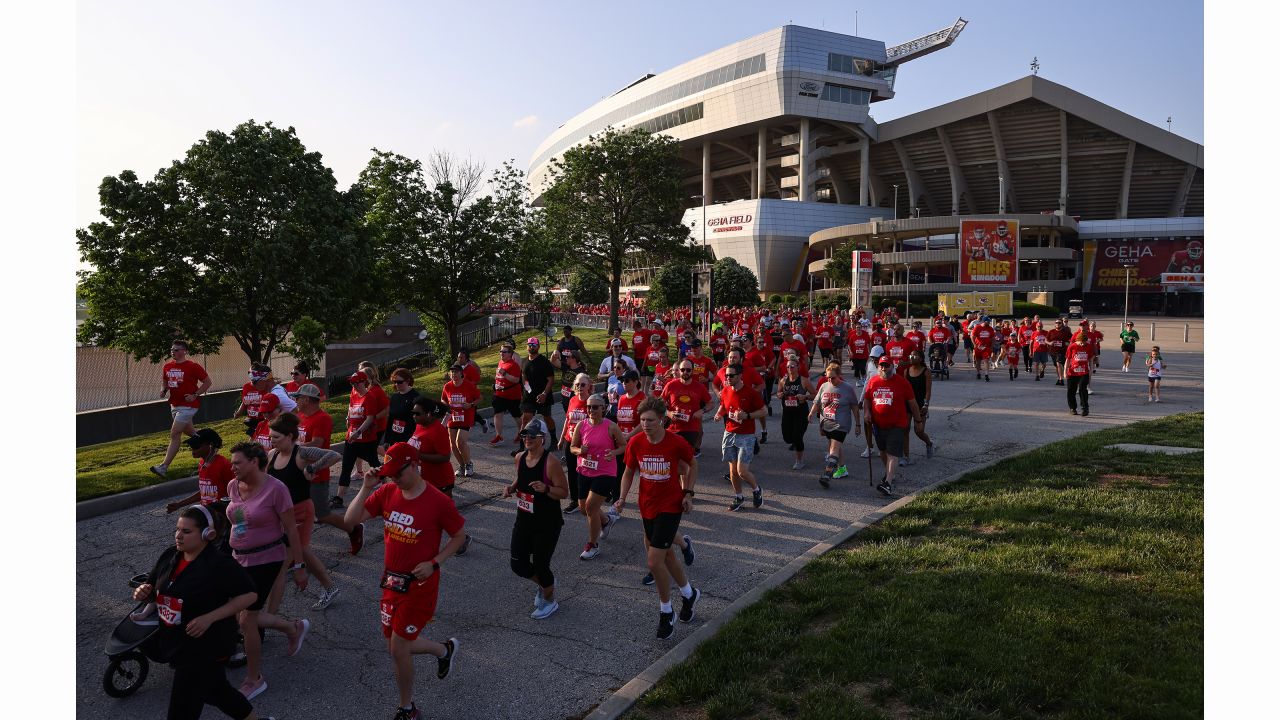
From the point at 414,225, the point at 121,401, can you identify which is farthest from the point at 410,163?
the point at 121,401

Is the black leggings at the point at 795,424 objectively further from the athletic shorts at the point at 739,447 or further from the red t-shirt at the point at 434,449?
the red t-shirt at the point at 434,449

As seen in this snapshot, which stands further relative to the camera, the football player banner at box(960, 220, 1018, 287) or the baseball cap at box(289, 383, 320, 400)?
the football player banner at box(960, 220, 1018, 287)

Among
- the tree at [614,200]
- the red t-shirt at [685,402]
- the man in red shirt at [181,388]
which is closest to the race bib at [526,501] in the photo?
the red t-shirt at [685,402]

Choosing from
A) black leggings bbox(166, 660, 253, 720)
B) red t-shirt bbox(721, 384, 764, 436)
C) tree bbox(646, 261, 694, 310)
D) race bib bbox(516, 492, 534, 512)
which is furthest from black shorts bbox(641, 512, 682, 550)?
tree bbox(646, 261, 694, 310)

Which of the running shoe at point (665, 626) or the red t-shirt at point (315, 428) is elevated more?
the red t-shirt at point (315, 428)

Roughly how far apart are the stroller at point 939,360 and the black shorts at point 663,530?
1751 centimetres

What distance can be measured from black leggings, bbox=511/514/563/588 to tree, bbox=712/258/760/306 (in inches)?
1957

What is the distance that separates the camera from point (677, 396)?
376 inches

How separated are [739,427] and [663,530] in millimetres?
3603

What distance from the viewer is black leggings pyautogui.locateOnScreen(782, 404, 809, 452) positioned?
36.0 feet

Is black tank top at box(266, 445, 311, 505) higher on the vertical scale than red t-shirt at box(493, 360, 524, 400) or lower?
lower

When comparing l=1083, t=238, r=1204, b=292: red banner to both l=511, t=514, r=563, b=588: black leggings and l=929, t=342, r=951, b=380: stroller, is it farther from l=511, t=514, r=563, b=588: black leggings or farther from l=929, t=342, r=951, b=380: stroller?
l=511, t=514, r=563, b=588: black leggings

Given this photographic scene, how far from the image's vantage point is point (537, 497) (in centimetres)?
601

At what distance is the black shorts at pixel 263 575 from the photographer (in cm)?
529
